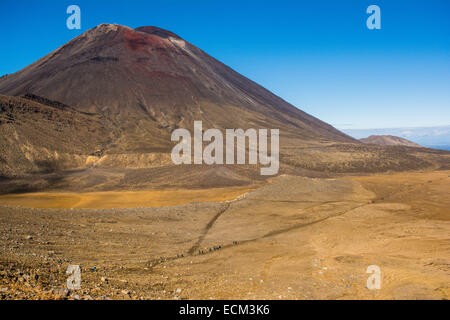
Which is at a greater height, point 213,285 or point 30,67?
point 30,67

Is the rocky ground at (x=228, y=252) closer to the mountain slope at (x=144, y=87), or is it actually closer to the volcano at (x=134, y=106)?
the volcano at (x=134, y=106)

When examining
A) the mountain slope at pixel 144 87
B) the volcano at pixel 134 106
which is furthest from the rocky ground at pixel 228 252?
the mountain slope at pixel 144 87

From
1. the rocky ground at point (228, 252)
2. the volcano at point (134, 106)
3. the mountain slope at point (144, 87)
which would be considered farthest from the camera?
the mountain slope at point (144, 87)

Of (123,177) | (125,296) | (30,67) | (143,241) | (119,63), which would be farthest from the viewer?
(30,67)

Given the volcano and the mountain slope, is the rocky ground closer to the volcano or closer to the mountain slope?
the volcano

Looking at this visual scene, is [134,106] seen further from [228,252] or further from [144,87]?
[228,252]

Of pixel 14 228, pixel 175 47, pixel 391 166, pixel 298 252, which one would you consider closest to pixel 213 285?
pixel 298 252

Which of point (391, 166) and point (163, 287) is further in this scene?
point (391, 166)

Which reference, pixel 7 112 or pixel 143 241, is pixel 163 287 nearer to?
pixel 143 241
